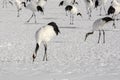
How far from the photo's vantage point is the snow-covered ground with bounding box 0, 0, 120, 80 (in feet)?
33.5

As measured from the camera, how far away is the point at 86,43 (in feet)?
59.4

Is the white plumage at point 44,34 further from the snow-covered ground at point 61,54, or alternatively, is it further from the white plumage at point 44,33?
the snow-covered ground at point 61,54

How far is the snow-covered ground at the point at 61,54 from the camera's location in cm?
1022

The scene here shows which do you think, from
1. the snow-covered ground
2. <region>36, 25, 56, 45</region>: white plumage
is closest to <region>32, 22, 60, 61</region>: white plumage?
<region>36, 25, 56, 45</region>: white plumage

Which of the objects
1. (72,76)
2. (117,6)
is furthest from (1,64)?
(117,6)

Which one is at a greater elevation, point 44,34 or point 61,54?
point 44,34

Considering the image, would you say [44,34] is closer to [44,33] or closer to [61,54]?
[44,33]

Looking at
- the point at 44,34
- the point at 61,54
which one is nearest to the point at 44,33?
the point at 44,34

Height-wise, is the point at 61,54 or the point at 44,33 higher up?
the point at 44,33

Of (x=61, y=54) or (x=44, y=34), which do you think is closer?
(x=44, y=34)

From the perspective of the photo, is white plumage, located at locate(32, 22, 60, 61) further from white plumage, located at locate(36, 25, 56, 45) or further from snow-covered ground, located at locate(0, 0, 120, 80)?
snow-covered ground, located at locate(0, 0, 120, 80)

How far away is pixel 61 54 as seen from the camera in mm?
14852

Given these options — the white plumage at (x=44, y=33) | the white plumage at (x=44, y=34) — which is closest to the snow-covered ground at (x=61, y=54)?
the white plumage at (x=44, y=34)

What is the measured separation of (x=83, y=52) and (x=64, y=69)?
437cm
